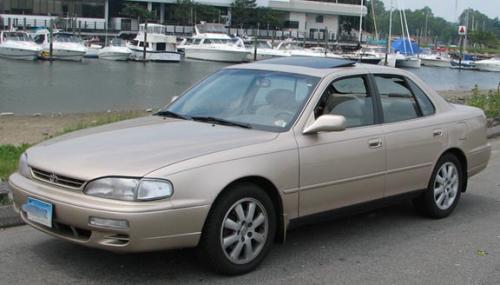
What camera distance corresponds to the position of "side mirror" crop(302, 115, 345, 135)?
206 inches

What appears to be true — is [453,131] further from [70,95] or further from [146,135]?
[70,95]

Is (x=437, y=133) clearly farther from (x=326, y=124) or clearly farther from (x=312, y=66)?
(x=326, y=124)

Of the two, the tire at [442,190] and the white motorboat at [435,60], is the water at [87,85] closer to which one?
the tire at [442,190]

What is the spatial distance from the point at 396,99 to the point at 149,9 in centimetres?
10155

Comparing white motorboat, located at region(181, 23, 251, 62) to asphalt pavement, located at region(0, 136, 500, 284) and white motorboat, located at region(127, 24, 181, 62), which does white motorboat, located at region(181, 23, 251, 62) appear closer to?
white motorboat, located at region(127, 24, 181, 62)

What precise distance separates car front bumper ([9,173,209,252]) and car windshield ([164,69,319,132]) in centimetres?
122

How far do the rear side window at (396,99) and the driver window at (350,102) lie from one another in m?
0.21

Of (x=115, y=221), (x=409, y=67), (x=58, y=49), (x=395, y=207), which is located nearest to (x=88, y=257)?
(x=115, y=221)

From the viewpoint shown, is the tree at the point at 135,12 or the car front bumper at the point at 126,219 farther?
the tree at the point at 135,12

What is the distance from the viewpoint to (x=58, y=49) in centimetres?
6081

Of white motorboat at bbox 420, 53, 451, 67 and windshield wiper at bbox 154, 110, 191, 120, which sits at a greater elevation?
white motorboat at bbox 420, 53, 451, 67

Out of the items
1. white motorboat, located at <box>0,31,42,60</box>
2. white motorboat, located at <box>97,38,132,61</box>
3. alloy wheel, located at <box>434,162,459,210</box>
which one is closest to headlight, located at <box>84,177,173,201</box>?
alloy wheel, located at <box>434,162,459,210</box>

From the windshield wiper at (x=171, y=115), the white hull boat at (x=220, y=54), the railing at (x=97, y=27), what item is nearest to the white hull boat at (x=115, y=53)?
the white hull boat at (x=220, y=54)

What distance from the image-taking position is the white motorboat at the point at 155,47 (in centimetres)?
6900
